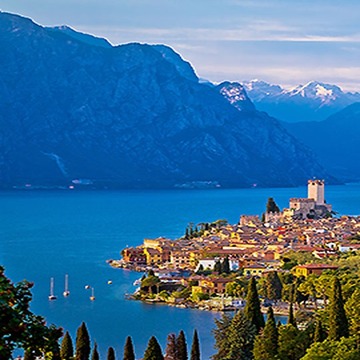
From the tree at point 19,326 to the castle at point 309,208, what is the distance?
7416 cm

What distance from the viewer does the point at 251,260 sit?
56.7 meters

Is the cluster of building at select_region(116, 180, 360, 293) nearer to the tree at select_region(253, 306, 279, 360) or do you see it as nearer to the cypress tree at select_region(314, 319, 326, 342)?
the cypress tree at select_region(314, 319, 326, 342)

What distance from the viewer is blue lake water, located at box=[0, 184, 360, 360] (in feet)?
131

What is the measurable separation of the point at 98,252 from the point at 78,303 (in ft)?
Result: 85.2

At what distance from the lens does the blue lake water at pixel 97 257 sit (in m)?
40.0

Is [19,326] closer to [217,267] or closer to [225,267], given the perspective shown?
[225,267]

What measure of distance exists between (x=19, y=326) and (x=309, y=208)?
3103 inches

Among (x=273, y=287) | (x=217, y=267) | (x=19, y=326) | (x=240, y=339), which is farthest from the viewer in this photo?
(x=217, y=267)

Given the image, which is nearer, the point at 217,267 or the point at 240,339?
the point at 240,339

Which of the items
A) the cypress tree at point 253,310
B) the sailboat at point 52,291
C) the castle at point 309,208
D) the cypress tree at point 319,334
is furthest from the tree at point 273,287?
the castle at point 309,208

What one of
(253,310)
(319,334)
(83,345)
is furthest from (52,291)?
(319,334)

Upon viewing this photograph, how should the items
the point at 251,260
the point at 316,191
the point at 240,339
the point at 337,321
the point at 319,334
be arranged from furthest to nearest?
the point at 316,191, the point at 251,260, the point at 240,339, the point at 337,321, the point at 319,334

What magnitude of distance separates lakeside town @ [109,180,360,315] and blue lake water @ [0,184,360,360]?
2162 millimetres

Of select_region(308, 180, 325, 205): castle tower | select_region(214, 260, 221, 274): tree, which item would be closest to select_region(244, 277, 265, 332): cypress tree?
select_region(214, 260, 221, 274): tree
